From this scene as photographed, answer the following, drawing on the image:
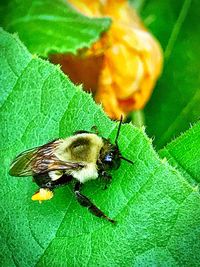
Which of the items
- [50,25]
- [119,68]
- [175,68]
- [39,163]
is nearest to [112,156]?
[39,163]

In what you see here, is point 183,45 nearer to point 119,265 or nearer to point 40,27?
point 40,27

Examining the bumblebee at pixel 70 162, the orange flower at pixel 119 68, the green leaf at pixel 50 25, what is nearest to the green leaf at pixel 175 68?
the orange flower at pixel 119 68

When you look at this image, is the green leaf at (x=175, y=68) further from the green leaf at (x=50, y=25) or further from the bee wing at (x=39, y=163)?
the bee wing at (x=39, y=163)

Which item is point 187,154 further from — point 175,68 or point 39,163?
point 175,68

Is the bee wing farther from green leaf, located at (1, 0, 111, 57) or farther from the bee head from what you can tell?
green leaf, located at (1, 0, 111, 57)

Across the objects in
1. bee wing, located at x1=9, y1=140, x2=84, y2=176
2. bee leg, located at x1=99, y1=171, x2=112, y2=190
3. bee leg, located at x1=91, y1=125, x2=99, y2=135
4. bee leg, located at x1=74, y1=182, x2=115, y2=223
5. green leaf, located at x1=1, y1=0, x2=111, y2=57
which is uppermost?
bee leg, located at x1=91, y1=125, x2=99, y2=135

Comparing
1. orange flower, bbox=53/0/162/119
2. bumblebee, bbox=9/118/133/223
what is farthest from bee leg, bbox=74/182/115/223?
orange flower, bbox=53/0/162/119
